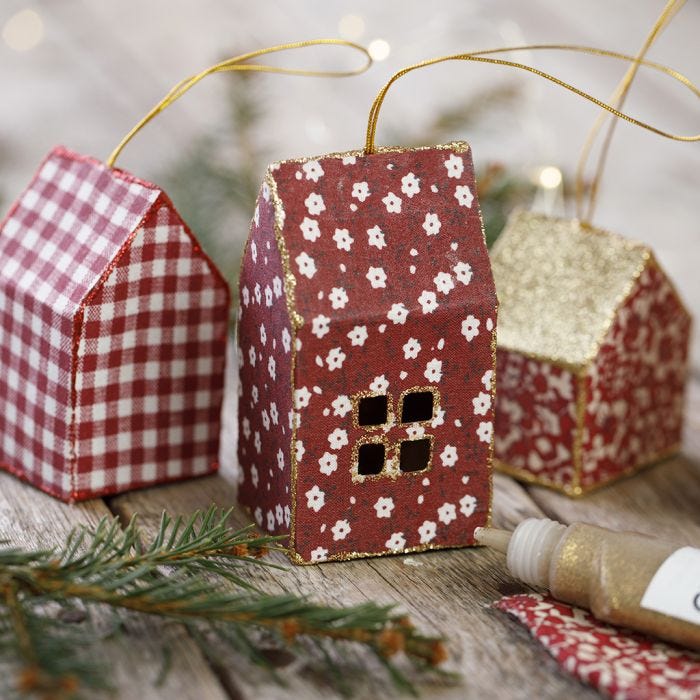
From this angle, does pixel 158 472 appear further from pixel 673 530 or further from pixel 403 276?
pixel 673 530

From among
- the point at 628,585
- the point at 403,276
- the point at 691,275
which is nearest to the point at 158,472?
the point at 403,276

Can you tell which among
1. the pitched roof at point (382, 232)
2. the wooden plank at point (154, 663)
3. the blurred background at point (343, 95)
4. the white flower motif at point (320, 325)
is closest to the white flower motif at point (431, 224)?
the pitched roof at point (382, 232)

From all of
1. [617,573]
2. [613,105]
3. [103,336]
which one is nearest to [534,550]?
[617,573]

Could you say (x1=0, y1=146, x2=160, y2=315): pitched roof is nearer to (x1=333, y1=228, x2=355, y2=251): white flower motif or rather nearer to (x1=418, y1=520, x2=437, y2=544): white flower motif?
(x1=333, y1=228, x2=355, y2=251): white flower motif

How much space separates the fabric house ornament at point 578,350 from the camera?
1.03 m

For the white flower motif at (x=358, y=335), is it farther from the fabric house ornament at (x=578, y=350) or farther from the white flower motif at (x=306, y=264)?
the fabric house ornament at (x=578, y=350)

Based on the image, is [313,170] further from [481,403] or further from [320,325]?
[481,403]

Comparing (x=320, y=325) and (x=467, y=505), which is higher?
(x=320, y=325)

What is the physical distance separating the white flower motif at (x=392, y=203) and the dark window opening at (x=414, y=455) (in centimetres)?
18

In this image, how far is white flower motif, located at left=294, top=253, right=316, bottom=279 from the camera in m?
0.83

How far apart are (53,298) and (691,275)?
1.11m

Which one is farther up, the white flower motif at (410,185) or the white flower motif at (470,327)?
the white flower motif at (410,185)

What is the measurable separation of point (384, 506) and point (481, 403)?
4.3 inches

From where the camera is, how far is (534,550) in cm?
82
